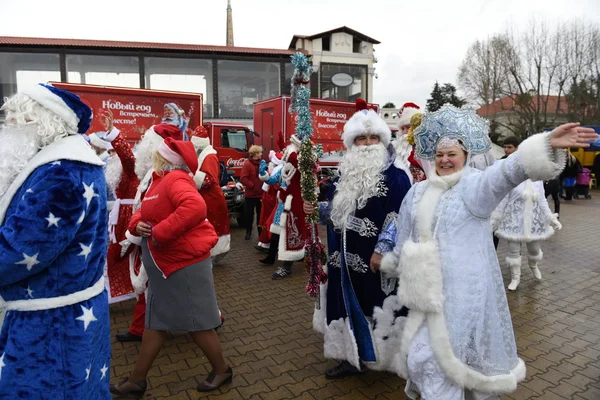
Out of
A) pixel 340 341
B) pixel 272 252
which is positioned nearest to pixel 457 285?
pixel 340 341

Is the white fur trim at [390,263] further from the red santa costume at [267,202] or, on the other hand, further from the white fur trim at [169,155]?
the red santa costume at [267,202]

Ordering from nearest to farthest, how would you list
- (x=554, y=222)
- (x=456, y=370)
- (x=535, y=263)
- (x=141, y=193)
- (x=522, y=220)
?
1. (x=456, y=370)
2. (x=141, y=193)
3. (x=522, y=220)
4. (x=554, y=222)
5. (x=535, y=263)

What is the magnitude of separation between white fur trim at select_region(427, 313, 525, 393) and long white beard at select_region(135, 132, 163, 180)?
256 cm

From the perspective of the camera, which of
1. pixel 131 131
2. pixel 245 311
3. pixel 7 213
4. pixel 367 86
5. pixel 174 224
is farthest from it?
pixel 367 86

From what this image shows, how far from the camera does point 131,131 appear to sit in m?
11.2

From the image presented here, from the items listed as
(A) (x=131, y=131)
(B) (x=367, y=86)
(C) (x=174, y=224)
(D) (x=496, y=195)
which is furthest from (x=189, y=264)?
(B) (x=367, y=86)

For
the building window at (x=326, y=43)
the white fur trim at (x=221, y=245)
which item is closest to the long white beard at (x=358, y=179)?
the white fur trim at (x=221, y=245)

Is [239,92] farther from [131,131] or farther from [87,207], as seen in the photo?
[87,207]

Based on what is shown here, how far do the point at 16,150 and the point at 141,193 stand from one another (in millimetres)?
2098

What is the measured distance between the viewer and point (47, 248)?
6.30 ft

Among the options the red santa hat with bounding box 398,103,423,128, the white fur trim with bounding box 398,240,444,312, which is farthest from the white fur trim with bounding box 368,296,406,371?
the red santa hat with bounding box 398,103,423,128

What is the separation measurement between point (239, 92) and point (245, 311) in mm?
20381

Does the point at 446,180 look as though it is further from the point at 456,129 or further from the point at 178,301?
the point at 178,301

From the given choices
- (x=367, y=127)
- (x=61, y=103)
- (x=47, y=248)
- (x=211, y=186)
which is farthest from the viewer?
(x=211, y=186)
